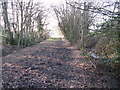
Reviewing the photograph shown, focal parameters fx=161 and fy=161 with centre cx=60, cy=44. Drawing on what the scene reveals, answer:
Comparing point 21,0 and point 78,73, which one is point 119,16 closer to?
point 78,73

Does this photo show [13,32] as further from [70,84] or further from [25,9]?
[70,84]

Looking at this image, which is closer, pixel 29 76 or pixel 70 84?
pixel 70 84

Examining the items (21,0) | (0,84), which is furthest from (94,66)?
(21,0)

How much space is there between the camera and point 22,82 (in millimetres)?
3646

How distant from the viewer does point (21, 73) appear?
4340mm

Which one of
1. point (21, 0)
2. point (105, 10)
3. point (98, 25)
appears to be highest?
point (21, 0)

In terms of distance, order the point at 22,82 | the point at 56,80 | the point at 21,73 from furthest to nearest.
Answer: the point at 21,73, the point at 56,80, the point at 22,82

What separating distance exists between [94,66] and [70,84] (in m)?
1.60

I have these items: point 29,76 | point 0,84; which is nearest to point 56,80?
point 29,76

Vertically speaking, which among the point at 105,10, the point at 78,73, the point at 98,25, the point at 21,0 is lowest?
the point at 78,73

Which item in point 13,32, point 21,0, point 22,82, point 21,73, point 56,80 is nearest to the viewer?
point 22,82

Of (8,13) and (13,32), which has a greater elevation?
(8,13)

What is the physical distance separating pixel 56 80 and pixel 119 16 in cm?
207

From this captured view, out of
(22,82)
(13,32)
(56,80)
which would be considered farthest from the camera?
(13,32)
